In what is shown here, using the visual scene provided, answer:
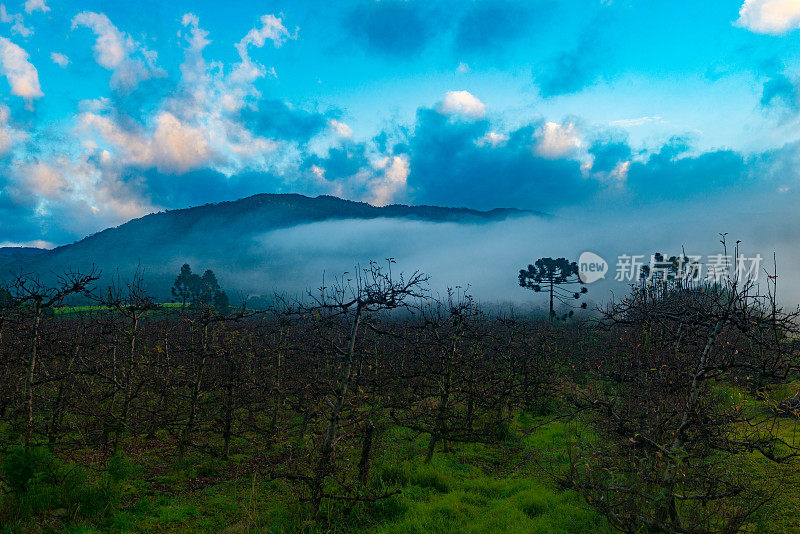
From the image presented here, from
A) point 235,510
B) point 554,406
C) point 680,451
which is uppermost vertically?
point 680,451

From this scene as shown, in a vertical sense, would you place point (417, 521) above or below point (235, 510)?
above

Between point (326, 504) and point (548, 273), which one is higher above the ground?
point (548, 273)

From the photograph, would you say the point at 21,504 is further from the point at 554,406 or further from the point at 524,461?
the point at 554,406

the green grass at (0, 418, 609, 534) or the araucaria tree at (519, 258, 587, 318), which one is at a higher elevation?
the araucaria tree at (519, 258, 587, 318)

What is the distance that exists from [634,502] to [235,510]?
11697 millimetres

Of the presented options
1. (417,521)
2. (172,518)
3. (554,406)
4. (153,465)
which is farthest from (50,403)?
(554,406)

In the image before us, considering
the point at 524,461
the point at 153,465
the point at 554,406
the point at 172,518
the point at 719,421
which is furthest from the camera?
the point at 554,406

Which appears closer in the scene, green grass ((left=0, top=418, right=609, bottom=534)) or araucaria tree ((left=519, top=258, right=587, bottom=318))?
green grass ((left=0, top=418, right=609, bottom=534))

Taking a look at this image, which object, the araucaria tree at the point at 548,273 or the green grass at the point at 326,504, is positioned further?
the araucaria tree at the point at 548,273

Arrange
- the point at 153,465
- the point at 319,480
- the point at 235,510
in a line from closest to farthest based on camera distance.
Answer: the point at 319,480, the point at 235,510, the point at 153,465

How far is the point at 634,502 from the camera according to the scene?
28.5 feet

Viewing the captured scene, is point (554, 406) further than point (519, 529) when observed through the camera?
Yes

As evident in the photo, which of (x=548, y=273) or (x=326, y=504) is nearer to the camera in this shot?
(x=326, y=504)

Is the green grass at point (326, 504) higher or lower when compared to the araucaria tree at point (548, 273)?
lower
